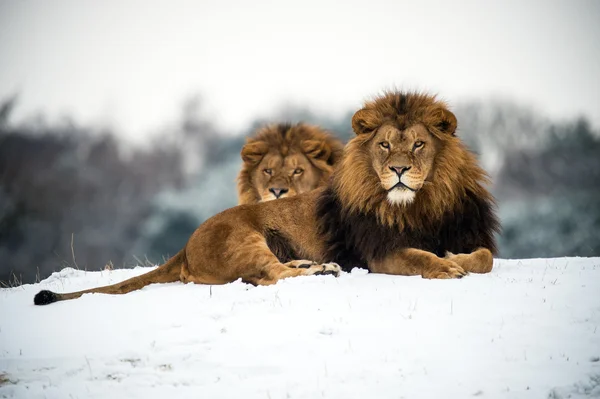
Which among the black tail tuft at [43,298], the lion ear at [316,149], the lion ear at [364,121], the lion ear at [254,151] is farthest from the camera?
the lion ear at [254,151]

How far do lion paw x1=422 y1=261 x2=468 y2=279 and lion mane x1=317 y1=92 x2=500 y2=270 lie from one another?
1.47 feet

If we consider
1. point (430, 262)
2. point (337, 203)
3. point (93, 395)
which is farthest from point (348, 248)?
point (93, 395)

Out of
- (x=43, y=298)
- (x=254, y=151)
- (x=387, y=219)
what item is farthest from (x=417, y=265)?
(x=254, y=151)

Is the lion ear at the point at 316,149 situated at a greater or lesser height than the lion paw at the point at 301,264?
greater

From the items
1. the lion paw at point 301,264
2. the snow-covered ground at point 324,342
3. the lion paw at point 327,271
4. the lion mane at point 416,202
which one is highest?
the lion mane at point 416,202

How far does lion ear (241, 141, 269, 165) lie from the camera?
33.0 feet

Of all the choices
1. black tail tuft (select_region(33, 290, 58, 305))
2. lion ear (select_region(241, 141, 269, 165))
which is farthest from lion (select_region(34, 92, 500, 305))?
lion ear (select_region(241, 141, 269, 165))

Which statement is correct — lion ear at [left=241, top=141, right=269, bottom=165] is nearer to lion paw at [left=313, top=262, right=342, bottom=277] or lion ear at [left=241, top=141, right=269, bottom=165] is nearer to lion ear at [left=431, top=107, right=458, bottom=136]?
lion ear at [left=431, top=107, right=458, bottom=136]

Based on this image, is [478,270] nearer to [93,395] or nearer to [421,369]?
[421,369]

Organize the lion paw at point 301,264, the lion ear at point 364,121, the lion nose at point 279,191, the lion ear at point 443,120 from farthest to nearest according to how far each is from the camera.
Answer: the lion nose at point 279,191
the lion ear at point 364,121
the lion ear at point 443,120
the lion paw at point 301,264

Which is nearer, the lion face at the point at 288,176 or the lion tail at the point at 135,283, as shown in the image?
the lion tail at the point at 135,283

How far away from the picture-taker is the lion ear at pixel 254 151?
10047 mm

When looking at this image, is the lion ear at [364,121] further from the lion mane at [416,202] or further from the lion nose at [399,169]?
the lion nose at [399,169]

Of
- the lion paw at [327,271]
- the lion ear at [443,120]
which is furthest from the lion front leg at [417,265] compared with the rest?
the lion ear at [443,120]
